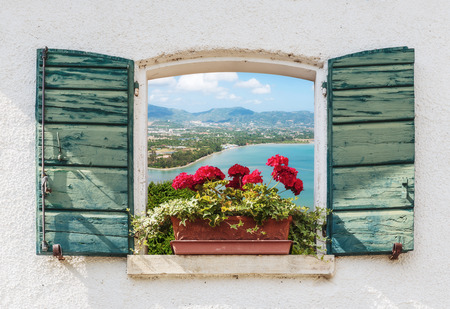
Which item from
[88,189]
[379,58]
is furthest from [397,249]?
[88,189]

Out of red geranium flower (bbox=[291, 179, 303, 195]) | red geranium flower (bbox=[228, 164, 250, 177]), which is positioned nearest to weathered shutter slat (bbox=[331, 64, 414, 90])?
red geranium flower (bbox=[291, 179, 303, 195])

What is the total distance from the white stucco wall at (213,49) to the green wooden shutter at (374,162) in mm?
160

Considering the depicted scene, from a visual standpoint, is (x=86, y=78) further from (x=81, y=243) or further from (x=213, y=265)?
(x=213, y=265)

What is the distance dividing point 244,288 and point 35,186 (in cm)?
145

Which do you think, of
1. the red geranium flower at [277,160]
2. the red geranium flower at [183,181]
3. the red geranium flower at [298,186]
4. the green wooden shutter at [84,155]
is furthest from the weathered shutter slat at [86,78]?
the red geranium flower at [298,186]

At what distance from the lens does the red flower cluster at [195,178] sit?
90.7 inches

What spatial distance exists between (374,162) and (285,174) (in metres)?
0.55

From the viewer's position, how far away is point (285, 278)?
2.38 metres

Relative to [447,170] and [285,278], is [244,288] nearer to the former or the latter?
[285,278]

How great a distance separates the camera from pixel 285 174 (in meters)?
2.31

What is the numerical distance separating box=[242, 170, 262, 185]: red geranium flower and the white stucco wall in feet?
2.05

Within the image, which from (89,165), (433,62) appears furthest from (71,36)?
(433,62)

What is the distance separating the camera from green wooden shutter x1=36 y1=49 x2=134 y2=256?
2.28 metres

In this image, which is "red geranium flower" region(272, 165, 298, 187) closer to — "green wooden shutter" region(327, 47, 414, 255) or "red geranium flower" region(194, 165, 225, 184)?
"green wooden shutter" region(327, 47, 414, 255)
